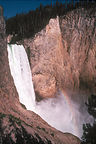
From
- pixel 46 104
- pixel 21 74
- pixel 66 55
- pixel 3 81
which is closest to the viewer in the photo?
pixel 3 81

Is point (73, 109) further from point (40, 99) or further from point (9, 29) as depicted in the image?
point (9, 29)

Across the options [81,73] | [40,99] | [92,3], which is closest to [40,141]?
[40,99]

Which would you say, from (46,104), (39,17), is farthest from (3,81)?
(39,17)

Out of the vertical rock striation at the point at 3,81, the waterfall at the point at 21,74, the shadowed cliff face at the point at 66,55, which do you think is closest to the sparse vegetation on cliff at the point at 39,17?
the shadowed cliff face at the point at 66,55

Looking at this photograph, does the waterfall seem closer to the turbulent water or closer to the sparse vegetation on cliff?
the turbulent water

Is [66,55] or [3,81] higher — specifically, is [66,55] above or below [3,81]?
above

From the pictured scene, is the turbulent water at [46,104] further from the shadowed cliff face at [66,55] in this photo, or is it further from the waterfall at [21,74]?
the shadowed cliff face at [66,55]

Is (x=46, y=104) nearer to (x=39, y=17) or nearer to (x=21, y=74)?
(x=21, y=74)
